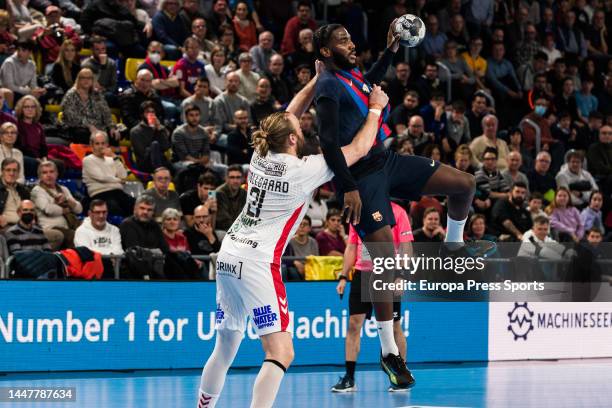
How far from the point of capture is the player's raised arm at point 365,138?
8.27m

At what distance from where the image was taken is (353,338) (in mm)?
11844

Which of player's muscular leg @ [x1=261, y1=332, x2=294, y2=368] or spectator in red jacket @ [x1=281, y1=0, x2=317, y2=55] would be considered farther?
spectator in red jacket @ [x1=281, y1=0, x2=317, y2=55]

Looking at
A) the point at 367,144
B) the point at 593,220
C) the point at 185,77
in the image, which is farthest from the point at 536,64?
the point at 367,144

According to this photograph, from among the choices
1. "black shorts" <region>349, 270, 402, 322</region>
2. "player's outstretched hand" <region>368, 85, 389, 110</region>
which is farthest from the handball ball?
"black shorts" <region>349, 270, 402, 322</region>

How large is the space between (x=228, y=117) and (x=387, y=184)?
832cm

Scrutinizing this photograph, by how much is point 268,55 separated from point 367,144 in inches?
421

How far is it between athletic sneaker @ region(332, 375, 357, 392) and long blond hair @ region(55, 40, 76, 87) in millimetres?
6867

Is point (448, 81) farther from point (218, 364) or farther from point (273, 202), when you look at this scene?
point (218, 364)

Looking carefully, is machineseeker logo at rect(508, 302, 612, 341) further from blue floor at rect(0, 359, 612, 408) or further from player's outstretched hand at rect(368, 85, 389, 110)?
player's outstretched hand at rect(368, 85, 389, 110)

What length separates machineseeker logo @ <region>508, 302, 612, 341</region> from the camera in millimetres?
14930

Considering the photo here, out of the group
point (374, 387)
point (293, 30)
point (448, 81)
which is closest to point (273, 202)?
point (374, 387)

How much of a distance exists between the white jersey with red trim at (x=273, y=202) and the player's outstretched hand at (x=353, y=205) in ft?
0.72

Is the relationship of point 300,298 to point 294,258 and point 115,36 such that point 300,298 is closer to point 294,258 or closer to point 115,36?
point 294,258

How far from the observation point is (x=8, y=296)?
41.1 feet
